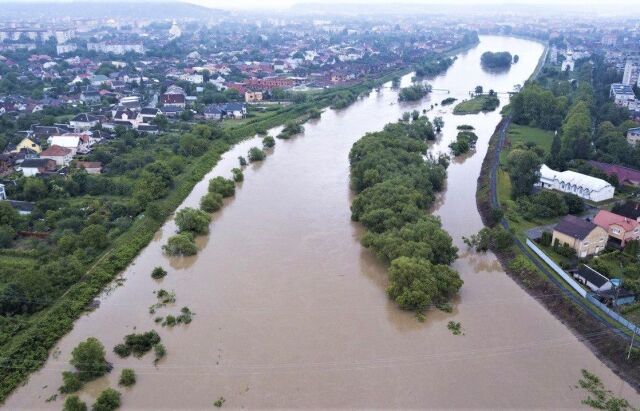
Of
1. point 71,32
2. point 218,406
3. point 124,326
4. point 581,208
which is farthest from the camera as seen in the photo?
point 71,32

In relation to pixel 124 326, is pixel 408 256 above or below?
above

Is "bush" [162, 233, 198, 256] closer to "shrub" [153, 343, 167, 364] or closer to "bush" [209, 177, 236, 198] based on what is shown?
"bush" [209, 177, 236, 198]

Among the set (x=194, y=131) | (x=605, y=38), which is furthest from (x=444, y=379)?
(x=605, y=38)

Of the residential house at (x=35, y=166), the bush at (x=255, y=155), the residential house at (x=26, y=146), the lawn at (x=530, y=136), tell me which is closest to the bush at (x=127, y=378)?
the residential house at (x=35, y=166)

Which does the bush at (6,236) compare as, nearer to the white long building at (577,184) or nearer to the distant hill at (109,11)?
the white long building at (577,184)

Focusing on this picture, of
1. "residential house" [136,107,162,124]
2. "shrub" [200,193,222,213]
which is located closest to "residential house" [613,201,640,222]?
"shrub" [200,193,222,213]

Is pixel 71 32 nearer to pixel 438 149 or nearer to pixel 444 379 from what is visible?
pixel 438 149
